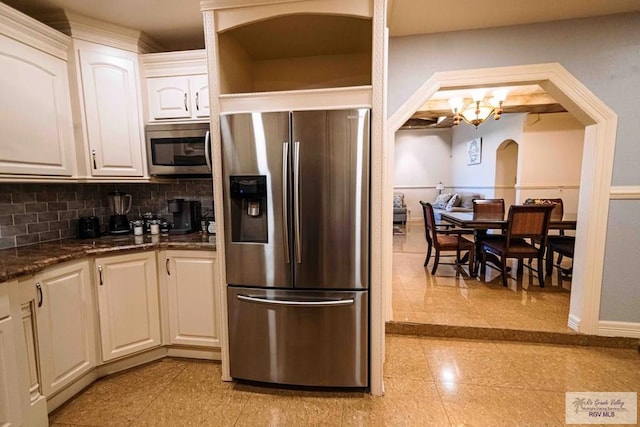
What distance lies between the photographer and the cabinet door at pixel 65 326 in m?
1.60

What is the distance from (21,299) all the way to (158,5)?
1944 mm

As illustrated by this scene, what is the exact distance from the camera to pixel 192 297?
2.07 metres

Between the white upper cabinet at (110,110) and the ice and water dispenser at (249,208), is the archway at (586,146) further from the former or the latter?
the white upper cabinet at (110,110)

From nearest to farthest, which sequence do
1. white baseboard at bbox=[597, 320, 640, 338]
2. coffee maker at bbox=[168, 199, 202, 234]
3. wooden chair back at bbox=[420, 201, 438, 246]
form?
white baseboard at bbox=[597, 320, 640, 338] → coffee maker at bbox=[168, 199, 202, 234] → wooden chair back at bbox=[420, 201, 438, 246]

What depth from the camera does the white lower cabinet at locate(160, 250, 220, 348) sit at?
2.04m

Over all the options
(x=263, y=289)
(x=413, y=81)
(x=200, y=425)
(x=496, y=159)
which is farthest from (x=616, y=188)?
(x=496, y=159)

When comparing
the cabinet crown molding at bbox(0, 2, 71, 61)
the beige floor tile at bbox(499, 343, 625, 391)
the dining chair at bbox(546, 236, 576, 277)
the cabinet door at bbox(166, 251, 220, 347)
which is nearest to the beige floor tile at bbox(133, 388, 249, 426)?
the cabinet door at bbox(166, 251, 220, 347)

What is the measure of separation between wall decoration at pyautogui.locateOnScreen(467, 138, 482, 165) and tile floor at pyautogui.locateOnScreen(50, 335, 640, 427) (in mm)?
5774

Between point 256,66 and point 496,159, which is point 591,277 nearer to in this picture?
point 256,66

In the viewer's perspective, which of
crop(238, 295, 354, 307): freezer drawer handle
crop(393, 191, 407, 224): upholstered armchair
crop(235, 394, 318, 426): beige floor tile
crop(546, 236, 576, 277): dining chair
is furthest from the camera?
crop(393, 191, 407, 224): upholstered armchair

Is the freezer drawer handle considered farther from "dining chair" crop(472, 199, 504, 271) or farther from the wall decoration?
the wall decoration

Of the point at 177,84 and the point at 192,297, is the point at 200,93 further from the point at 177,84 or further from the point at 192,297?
the point at 192,297

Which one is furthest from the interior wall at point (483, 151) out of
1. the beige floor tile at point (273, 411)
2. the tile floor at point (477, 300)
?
the beige floor tile at point (273, 411)

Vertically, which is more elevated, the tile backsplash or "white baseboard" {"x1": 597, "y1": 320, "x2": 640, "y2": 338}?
the tile backsplash
